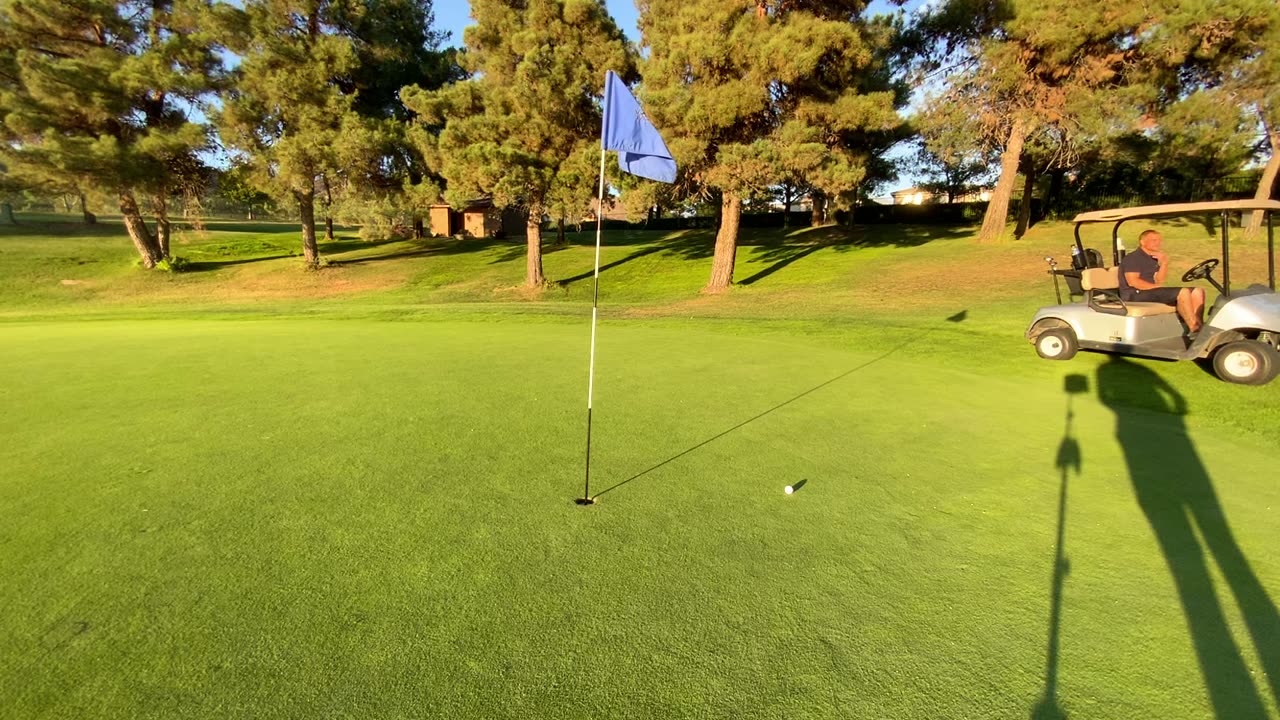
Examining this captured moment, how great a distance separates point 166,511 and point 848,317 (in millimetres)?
12616

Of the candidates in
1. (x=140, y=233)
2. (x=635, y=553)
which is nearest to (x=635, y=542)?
(x=635, y=553)

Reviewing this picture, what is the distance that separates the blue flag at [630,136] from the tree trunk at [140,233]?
26827 millimetres

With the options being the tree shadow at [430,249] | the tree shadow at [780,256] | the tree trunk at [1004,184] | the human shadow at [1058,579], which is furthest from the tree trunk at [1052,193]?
the human shadow at [1058,579]

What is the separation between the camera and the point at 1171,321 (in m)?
7.24

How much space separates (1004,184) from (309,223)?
28.9 metres

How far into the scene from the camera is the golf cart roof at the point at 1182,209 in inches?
245

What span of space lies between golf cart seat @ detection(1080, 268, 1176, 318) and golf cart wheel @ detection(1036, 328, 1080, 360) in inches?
20.0

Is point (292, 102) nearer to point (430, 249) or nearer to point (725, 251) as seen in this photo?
point (430, 249)

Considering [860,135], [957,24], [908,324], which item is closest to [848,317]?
[908,324]

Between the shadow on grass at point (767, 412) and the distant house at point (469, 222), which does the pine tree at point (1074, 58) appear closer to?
the shadow on grass at point (767, 412)

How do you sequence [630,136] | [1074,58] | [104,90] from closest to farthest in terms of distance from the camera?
[630,136] < [1074,58] < [104,90]

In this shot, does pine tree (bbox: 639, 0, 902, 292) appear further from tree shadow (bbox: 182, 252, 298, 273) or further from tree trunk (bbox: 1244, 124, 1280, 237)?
tree shadow (bbox: 182, 252, 298, 273)

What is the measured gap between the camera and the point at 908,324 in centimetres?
1206

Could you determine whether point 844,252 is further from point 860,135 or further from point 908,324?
point 908,324
